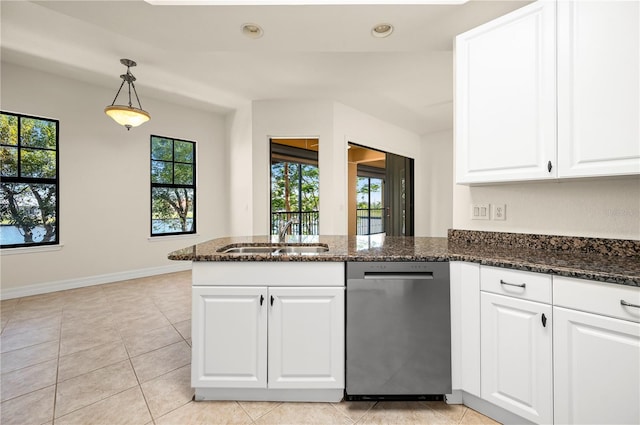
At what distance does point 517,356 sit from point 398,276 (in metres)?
0.66

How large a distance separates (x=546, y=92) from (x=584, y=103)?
0.18m

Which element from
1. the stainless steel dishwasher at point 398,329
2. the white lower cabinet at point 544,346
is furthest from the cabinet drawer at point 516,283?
the stainless steel dishwasher at point 398,329

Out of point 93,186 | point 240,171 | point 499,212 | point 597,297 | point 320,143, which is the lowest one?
point 597,297

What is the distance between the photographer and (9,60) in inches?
134

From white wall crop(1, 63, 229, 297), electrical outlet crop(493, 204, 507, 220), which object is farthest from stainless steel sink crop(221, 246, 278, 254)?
white wall crop(1, 63, 229, 297)

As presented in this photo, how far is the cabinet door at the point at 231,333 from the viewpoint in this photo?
1.60m

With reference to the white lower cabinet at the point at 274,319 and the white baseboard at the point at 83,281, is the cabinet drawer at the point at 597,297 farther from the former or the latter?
the white baseboard at the point at 83,281

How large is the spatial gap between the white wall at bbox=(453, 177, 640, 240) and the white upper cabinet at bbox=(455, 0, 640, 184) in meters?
0.29

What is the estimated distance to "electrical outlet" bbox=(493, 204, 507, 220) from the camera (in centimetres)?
198

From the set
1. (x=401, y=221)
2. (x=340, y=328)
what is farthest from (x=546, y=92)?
(x=401, y=221)

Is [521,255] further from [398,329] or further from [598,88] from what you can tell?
[598,88]

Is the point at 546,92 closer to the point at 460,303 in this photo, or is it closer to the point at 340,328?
the point at 460,303

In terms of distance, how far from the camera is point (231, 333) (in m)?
1.60

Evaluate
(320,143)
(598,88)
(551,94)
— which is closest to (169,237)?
(320,143)
